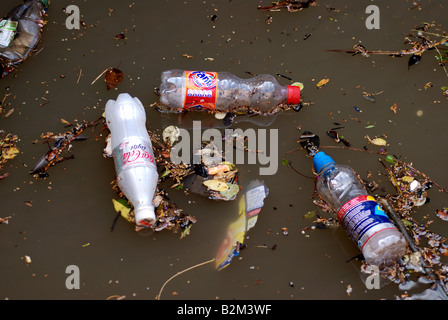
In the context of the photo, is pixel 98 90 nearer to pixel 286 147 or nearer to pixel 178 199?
pixel 178 199

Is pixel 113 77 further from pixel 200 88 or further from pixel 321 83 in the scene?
pixel 321 83

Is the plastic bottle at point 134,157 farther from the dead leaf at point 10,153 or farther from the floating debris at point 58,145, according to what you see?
the dead leaf at point 10,153

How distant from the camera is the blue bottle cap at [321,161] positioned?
99.3 inches

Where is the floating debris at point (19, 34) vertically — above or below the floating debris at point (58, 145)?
above

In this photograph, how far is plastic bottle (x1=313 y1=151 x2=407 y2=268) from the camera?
7.95ft

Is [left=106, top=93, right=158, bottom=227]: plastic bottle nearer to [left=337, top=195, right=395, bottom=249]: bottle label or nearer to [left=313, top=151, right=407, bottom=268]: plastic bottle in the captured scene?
[left=313, top=151, right=407, bottom=268]: plastic bottle

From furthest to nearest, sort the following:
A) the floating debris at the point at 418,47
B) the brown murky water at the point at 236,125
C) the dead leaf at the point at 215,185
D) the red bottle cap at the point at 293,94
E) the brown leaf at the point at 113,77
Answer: the floating debris at the point at 418,47 < the brown leaf at the point at 113,77 < the red bottle cap at the point at 293,94 < the dead leaf at the point at 215,185 < the brown murky water at the point at 236,125

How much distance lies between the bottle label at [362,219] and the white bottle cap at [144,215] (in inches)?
39.6

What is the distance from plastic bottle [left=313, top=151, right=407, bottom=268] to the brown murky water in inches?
5.1

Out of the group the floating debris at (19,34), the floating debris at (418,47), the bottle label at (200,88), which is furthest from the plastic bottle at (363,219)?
the floating debris at (19,34)

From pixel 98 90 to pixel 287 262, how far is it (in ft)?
4.96

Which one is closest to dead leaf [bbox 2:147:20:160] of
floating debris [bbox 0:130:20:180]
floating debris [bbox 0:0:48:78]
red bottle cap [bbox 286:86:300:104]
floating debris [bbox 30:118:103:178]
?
floating debris [bbox 0:130:20:180]

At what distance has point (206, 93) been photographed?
271 cm

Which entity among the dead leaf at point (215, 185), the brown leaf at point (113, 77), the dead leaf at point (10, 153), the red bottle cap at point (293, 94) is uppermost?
the brown leaf at point (113, 77)
